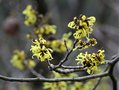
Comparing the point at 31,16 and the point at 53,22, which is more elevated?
the point at 31,16

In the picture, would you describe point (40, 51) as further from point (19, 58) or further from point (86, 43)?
point (19, 58)

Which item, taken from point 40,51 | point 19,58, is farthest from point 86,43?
point 19,58

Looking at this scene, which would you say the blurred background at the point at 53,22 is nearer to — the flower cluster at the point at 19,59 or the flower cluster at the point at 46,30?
the flower cluster at the point at 19,59

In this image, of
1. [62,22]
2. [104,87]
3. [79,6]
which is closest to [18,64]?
[104,87]

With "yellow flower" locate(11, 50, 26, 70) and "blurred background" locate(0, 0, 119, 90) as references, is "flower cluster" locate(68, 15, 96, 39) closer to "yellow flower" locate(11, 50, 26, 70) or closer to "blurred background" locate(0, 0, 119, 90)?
"yellow flower" locate(11, 50, 26, 70)

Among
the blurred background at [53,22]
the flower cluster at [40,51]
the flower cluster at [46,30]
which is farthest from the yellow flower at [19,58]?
the blurred background at [53,22]

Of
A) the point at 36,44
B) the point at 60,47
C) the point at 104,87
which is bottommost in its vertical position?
the point at 104,87

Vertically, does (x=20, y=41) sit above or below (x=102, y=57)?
below

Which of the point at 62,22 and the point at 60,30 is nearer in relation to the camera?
the point at 60,30

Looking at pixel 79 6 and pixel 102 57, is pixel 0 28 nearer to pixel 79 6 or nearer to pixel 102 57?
pixel 79 6
